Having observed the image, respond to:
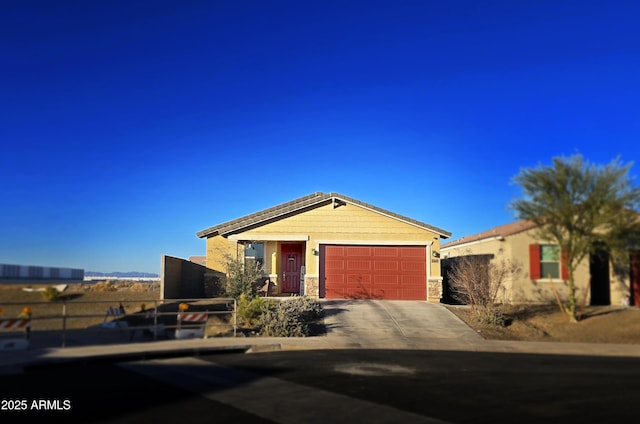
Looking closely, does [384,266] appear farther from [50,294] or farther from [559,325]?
[50,294]

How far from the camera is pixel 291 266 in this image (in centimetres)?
3050

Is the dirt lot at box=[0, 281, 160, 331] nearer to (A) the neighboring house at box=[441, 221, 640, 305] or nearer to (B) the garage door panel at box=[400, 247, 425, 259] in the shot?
(B) the garage door panel at box=[400, 247, 425, 259]

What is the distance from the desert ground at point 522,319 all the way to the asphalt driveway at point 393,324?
883 mm

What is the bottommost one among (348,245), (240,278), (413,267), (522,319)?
(522,319)

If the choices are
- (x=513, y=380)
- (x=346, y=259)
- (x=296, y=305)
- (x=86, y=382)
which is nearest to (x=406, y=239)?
(x=346, y=259)

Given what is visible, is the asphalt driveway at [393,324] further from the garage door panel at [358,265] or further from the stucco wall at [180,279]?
the stucco wall at [180,279]

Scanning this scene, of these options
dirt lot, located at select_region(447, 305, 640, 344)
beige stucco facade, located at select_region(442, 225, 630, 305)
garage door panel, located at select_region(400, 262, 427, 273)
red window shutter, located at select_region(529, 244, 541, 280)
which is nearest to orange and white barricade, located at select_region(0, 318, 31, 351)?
dirt lot, located at select_region(447, 305, 640, 344)

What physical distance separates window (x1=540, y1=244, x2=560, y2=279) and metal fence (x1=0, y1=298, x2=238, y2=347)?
13.3 m

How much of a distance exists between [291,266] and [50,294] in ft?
42.7

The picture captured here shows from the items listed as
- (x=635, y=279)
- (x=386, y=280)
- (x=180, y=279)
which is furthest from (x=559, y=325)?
(x=180, y=279)

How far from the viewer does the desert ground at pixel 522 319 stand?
1928 cm

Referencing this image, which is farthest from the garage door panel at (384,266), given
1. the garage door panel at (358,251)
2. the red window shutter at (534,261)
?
the red window shutter at (534,261)

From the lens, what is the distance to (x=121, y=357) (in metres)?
13.3

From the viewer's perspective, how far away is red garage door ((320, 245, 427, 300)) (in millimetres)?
25891
